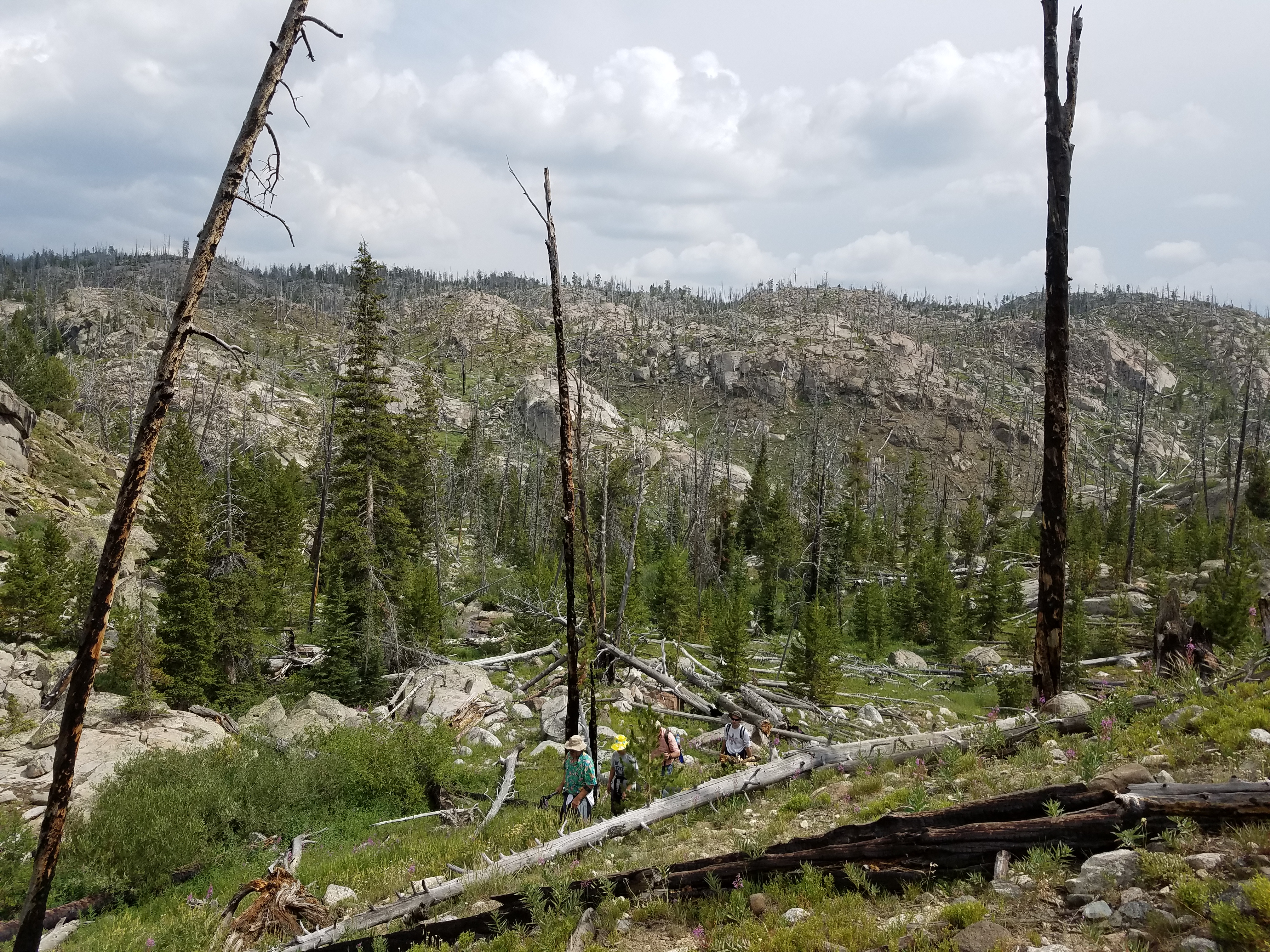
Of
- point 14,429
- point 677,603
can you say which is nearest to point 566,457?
point 677,603

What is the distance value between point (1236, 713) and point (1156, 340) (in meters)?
201

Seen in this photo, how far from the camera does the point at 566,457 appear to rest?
11.7m

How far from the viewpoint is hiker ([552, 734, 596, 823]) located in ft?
32.2

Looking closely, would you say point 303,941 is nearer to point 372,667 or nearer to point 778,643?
point 372,667

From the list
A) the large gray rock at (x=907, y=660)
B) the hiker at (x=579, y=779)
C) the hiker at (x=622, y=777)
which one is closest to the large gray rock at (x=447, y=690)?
the hiker at (x=579, y=779)

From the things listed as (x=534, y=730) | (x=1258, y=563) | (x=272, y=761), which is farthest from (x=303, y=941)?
(x=1258, y=563)

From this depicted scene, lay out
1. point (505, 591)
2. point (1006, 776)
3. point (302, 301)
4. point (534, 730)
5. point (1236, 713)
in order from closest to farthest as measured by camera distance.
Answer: point (1236, 713), point (1006, 776), point (534, 730), point (505, 591), point (302, 301)

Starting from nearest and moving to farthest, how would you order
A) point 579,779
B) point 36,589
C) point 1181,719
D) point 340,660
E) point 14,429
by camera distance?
point 1181,719
point 579,779
point 36,589
point 340,660
point 14,429

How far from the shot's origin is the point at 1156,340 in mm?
160375

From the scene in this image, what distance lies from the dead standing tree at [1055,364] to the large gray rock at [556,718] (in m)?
10.6

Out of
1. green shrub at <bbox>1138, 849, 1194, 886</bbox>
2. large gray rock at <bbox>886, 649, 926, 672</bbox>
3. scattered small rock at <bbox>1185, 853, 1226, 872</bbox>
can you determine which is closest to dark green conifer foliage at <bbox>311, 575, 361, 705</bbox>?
green shrub at <bbox>1138, 849, 1194, 886</bbox>

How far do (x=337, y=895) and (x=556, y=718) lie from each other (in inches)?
371

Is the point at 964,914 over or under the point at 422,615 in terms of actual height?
over

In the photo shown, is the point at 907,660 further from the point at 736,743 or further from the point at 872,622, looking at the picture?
the point at 736,743
